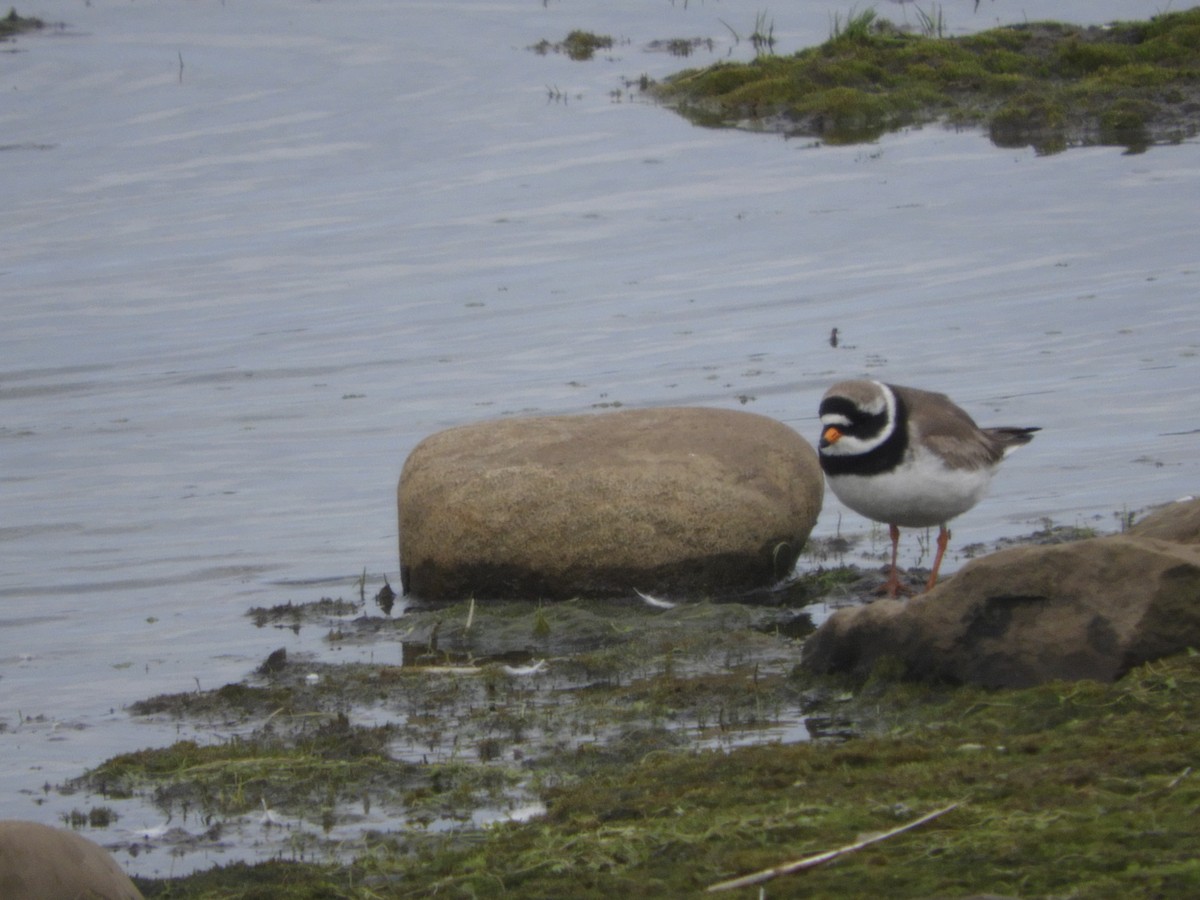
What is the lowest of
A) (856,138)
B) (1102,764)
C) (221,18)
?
(1102,764)

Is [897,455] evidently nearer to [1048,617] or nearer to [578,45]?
[1048,617]

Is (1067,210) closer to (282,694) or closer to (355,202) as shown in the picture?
(355,202)

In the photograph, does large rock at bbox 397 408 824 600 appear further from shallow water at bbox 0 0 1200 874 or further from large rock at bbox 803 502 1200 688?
large rock at bbox 803 502 1200 688

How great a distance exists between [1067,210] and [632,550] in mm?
10980

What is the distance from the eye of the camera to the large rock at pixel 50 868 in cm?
514

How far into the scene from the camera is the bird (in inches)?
362

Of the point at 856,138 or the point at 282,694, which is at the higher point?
the point at 856,138

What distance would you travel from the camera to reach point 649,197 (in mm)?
21406

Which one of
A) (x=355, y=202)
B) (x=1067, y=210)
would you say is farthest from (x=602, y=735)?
(x=355, y=202)

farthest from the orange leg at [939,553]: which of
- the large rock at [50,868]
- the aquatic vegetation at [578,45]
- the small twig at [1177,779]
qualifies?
the aquatic vegetation at [578,45]

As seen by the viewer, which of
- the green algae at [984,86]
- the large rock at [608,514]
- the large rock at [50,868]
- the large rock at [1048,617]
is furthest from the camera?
the green algae at [984,86]

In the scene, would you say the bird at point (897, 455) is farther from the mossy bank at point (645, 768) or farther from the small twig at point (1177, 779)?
the small twig at point (1177, 779)

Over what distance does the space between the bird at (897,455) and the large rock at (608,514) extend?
0.76 meters

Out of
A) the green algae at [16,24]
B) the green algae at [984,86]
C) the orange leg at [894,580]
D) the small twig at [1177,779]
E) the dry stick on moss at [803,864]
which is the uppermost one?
the green algae at [16,24]
